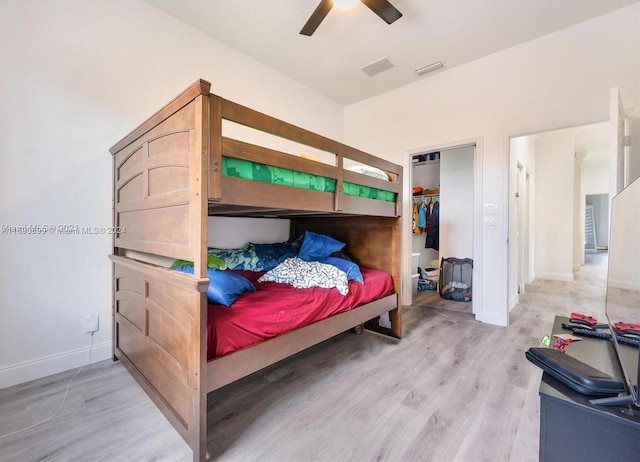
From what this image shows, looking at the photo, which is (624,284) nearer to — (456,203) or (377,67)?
(377,67)

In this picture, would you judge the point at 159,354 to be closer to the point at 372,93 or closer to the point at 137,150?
→ the point at 137,150

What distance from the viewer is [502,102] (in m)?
2.82

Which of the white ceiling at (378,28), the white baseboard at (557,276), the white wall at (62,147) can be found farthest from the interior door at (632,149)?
the white baseboard at (557,276)

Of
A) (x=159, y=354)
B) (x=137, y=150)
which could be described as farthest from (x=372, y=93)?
(x=159, y=354)

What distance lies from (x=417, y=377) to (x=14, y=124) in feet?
9.79

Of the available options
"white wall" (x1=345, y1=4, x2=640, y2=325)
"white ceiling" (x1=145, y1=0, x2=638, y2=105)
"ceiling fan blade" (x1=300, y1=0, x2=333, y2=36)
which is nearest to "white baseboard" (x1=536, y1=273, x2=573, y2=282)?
"white wall" (x1=345, y1=4, x2=640, y2=325)

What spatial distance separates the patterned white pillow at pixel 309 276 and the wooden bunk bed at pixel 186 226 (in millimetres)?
221

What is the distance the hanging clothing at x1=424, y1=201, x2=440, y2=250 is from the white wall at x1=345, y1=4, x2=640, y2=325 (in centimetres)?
122

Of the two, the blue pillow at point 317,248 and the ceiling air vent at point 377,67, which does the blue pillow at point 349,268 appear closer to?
the blue pillow at point 317,248

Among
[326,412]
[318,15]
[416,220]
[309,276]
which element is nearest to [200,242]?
[309,276]

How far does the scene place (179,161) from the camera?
1.23m

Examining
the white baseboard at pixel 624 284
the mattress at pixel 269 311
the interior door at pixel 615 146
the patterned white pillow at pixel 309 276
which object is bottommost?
the mattress at pixel 269 311

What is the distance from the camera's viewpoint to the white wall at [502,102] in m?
2.33

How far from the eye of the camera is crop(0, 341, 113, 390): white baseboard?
5.55ft
